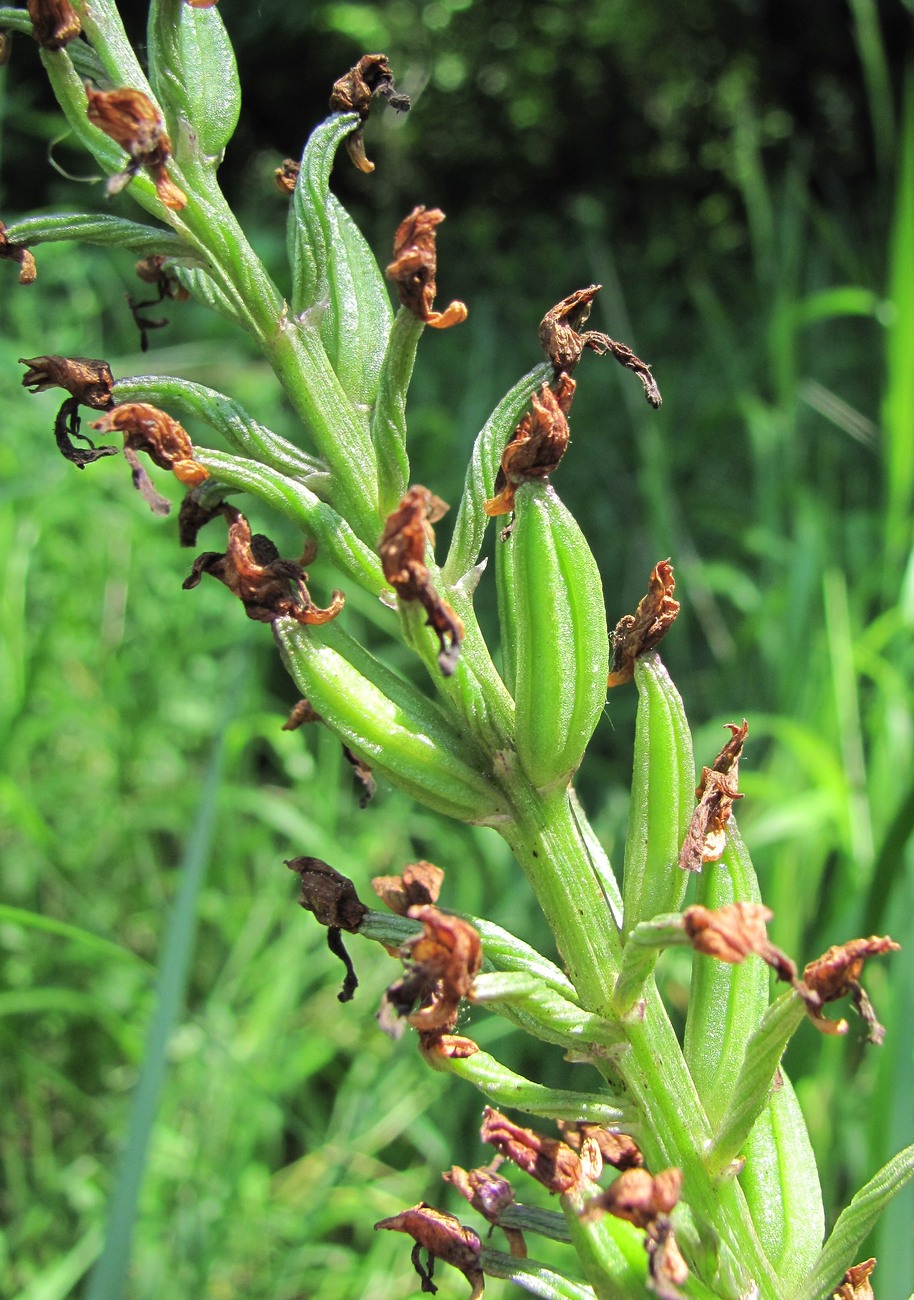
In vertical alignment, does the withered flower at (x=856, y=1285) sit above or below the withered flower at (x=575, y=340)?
below

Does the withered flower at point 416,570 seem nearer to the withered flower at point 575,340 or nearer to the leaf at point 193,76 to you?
the withered flower at point 575,340

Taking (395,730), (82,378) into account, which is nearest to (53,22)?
(82,378)

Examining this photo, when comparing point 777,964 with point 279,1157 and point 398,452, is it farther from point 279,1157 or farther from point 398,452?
point 279,1157

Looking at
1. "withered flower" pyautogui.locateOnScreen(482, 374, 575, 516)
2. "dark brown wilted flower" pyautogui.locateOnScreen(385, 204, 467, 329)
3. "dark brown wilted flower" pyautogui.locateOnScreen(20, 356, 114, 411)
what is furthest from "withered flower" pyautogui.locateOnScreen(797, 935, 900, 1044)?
"dark brown wilted flower" pyautogui.locateOnScreen(20, 356, 114, 411)

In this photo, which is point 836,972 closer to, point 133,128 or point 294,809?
point 133,128

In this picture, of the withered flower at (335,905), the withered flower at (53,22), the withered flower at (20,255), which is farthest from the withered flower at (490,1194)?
the withered flower at (53,22)

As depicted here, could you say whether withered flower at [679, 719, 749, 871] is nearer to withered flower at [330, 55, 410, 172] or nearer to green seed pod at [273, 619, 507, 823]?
green seed pod at [273, 619, 507, 823]
